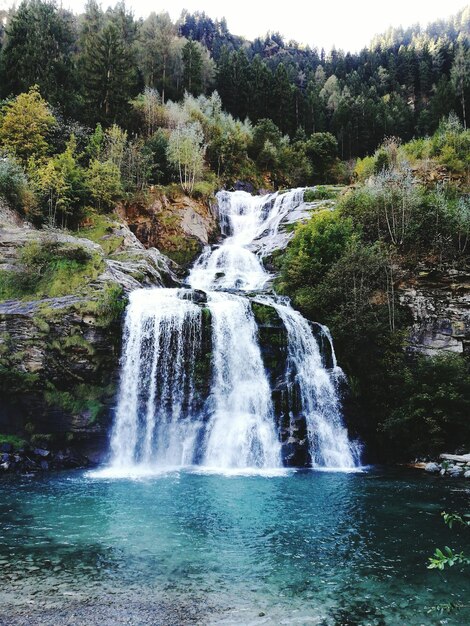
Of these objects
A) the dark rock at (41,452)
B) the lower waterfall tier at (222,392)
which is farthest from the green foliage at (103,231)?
the dark rock at (41,452)

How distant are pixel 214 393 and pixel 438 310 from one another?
42.4 feet

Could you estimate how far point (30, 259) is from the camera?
21.1 meters

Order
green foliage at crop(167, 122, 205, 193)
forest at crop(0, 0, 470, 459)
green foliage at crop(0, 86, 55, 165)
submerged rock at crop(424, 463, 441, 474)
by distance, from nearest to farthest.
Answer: submerged rock at crop(424, 463, 441, 474) → forest at crop(0, 0, 470, 459) → green foliage at crop(0, 86, 55, 165) → green foliage at crop(167, 122, 205, 193)

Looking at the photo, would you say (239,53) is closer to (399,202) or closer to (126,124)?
(126,124)

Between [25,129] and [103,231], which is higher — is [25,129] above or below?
above

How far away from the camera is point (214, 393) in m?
20.4

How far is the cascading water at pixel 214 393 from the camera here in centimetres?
1939

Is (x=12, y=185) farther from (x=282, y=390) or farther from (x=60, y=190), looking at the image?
(x=282, y=390)

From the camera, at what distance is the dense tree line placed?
141ft

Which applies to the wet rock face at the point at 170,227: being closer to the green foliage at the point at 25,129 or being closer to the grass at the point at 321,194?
the green foliage at the point at 25,129

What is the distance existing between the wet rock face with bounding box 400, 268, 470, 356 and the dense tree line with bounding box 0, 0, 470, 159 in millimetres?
32998


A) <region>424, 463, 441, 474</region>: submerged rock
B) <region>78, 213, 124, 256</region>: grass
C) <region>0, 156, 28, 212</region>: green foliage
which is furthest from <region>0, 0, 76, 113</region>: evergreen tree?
<region>424, 463, 441, 474</region>: submerged rock

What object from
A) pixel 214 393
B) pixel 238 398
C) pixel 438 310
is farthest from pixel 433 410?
pixel 214 393

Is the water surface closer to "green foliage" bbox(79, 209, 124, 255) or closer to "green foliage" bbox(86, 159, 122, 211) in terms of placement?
"green foliage" bbox(79, 209, 124, 255)
